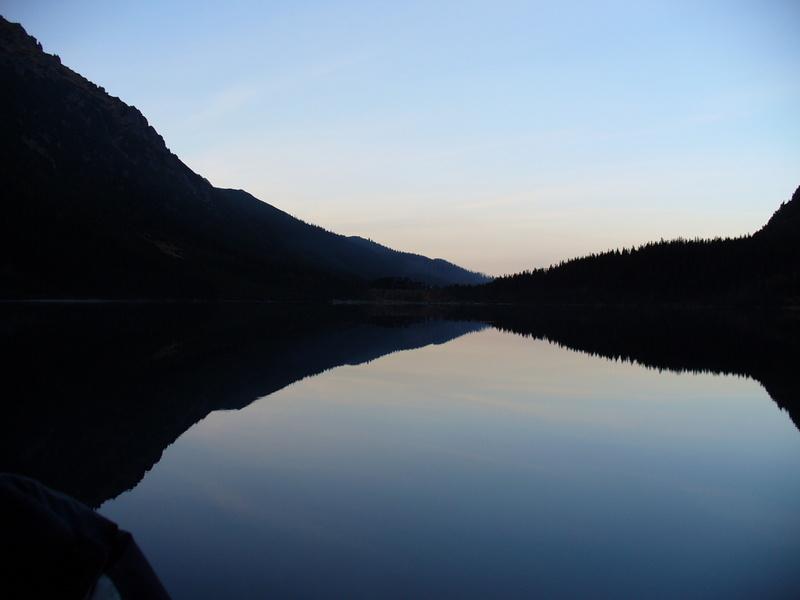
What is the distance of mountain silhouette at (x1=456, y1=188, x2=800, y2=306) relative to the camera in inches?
6476

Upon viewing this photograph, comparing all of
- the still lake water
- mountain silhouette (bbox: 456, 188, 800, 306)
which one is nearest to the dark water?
the still lake water

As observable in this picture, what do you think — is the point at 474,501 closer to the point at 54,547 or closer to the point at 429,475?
the point at 429,475

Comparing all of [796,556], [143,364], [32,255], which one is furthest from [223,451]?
[32,255]

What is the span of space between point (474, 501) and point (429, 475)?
1.70 meters

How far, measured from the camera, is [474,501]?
10539 millimetres

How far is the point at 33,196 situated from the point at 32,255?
45.1 metres

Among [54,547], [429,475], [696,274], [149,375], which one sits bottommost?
[149,375]

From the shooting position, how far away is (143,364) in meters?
27.4

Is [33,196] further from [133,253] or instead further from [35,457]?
[35,457]

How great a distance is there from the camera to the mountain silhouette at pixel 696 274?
164m

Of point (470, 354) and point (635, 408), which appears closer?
point (635, 408)

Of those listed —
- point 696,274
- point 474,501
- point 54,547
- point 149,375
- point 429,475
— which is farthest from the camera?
point 696,274

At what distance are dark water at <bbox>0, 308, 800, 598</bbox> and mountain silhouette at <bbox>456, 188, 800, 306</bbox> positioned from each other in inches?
6080

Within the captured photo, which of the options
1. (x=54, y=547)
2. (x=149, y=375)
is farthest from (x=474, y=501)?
(x=149, y=375)
